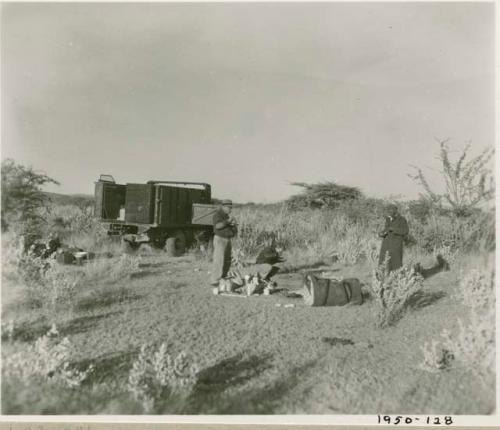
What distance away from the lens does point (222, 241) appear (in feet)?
22.0

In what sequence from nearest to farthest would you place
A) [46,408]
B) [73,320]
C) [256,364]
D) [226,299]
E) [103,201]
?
[46,408] < [256,364] < [73,320] < [226,299] < [103,201]

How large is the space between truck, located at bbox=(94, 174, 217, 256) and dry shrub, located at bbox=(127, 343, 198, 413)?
17.5ft

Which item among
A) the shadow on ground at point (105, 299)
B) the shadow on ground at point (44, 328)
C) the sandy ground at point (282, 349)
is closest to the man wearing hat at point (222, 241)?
the sandy ground at point (282, 349)

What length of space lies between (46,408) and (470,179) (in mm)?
6677

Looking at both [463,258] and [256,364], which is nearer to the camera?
[256,364]

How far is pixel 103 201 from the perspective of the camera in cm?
918

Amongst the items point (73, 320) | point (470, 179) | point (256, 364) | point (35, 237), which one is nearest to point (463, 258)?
point (470, 179)

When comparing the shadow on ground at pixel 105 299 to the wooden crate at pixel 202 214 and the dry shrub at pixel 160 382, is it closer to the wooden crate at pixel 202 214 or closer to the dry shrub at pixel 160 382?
the dry shrub at pixel 160 382

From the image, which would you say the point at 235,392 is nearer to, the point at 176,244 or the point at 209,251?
the point at 209,251

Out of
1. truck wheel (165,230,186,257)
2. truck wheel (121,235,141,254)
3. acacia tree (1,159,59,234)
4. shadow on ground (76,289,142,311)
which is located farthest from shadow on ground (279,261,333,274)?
acacia tree (1,159,59,234)

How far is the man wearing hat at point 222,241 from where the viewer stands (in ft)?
→ 21.8

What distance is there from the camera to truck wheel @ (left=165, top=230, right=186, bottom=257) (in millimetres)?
9281

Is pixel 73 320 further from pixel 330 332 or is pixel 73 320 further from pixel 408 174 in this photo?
pixel 408 174

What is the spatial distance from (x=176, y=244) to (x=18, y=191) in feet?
15.1
